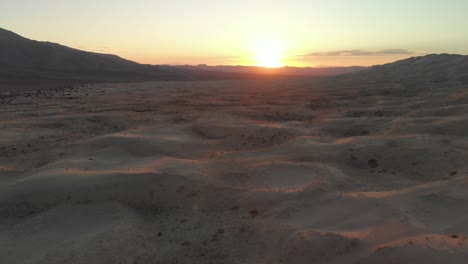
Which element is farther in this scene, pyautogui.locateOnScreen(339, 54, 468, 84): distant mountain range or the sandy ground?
pyautogui.locateOnScreen(339, 54, 468, 84): distant mountain range

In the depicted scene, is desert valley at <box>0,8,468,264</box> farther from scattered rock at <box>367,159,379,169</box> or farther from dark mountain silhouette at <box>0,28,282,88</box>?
dark mountain silhouette at <box>0,28,282,88</box>

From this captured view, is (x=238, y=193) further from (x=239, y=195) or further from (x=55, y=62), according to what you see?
(x=55, y=62)

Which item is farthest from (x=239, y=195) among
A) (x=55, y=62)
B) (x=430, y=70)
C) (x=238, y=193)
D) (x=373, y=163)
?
(x=55, y=62)

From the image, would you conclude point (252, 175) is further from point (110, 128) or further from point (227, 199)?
point (110, 128)

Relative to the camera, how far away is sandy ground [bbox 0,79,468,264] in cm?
276

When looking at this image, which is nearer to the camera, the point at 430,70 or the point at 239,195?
the point at 239,195

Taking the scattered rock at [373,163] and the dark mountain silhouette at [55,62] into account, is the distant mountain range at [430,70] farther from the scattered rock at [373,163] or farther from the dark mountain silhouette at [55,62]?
the dark mountain silhouette at [55,62]

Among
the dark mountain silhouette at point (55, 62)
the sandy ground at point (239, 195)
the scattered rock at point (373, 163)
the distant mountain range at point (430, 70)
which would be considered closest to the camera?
the sandy ground at point (239, 195)

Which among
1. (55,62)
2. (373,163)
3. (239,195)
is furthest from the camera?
(55,62)

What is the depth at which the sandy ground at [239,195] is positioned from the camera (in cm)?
276

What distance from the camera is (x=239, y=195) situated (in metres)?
3.69

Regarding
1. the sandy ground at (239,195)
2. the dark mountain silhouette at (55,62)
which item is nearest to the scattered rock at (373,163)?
the sandy ground at (239,195)

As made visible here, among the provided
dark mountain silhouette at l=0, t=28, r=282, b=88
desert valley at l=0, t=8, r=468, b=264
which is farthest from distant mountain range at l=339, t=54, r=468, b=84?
dark mountain silhouette at l=0, t=28, r=282, b=88

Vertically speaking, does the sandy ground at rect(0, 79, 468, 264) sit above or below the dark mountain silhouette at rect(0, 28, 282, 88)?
below
